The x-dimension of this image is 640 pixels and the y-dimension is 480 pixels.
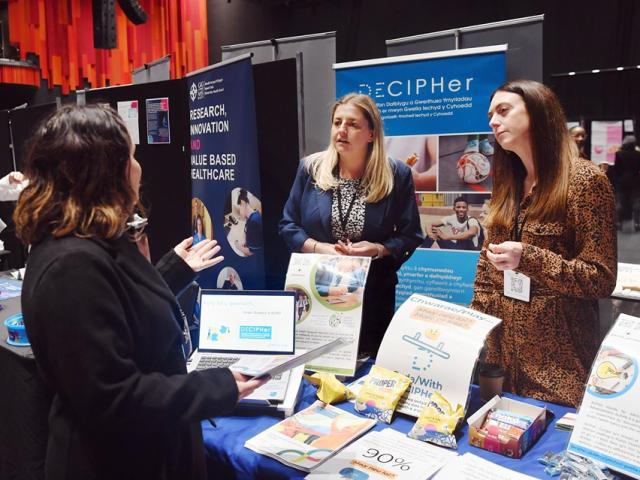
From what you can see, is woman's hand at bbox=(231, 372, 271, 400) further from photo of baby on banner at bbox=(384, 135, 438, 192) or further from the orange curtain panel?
the orange curtain panel

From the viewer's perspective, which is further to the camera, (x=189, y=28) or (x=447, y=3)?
(x=189, y=28)

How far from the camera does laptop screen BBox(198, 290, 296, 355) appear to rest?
1.71 metres

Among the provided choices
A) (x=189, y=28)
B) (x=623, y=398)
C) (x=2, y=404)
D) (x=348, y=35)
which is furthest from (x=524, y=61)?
(x=189, y=28)

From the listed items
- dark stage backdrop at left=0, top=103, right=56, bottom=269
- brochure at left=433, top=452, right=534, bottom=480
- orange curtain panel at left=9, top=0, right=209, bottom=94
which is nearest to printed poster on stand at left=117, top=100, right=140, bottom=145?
dark stage backdrop at left=0, top=103, right=56, bottom=269

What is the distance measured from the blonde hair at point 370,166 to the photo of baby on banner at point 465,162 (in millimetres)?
1385

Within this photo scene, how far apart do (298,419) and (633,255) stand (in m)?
4.64

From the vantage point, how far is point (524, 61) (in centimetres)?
389

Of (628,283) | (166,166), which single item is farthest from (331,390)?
(166,166)

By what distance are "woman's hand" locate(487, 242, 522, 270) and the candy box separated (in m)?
0.40

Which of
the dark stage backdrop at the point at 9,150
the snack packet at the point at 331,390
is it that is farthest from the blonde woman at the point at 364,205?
the dark stage backdrop at the point at 9,150

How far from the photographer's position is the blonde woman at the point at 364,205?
234 cm

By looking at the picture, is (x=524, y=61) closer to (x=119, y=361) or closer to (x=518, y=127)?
(x=518, y=127)

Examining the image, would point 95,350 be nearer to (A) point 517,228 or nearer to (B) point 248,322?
(B) point 248,322

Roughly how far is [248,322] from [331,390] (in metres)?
0.32
